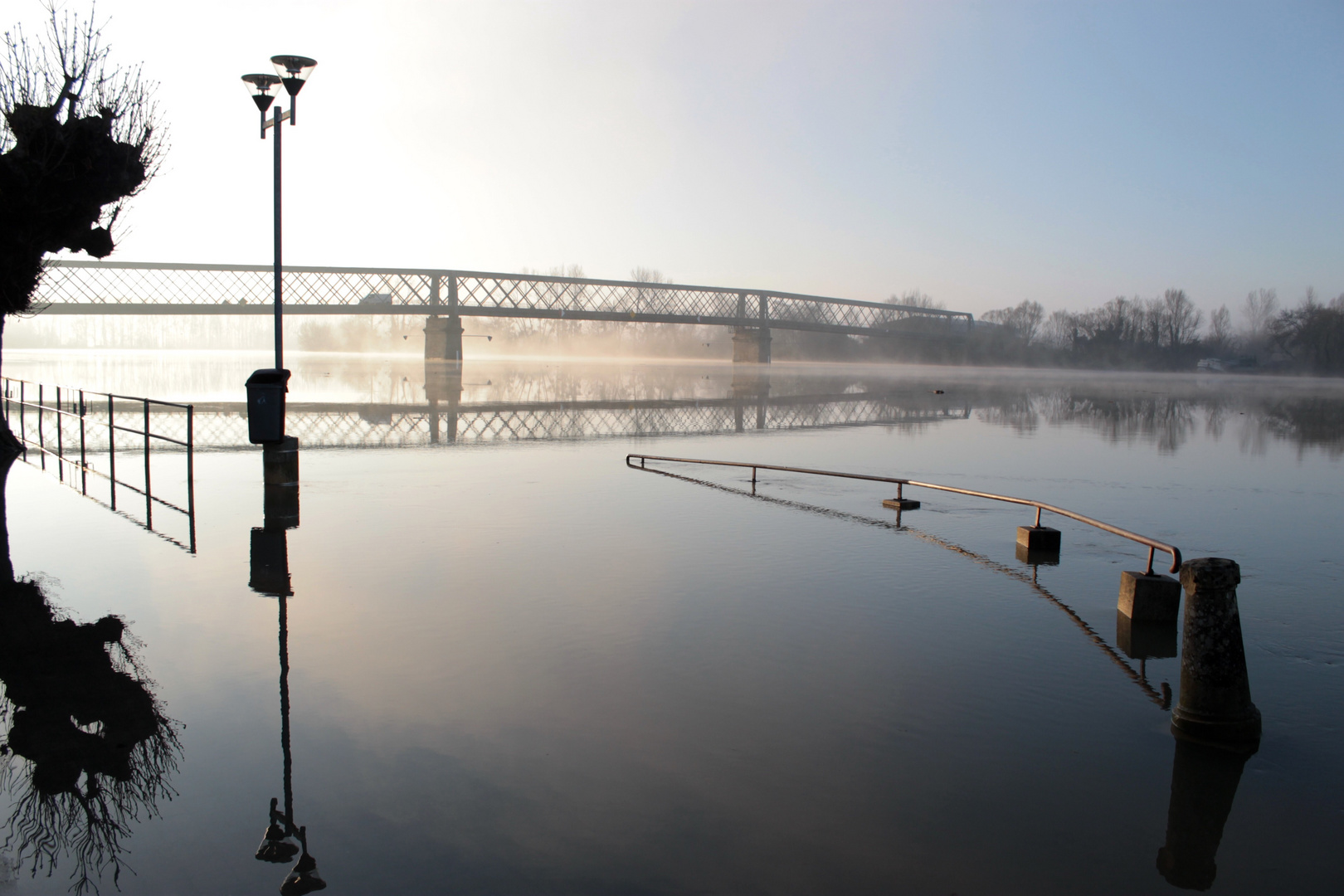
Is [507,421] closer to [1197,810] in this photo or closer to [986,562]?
[986,562]

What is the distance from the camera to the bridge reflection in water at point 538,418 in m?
27.7

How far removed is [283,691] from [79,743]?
47.9 inches

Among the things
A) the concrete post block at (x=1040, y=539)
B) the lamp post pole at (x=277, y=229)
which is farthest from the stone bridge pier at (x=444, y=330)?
the concrete post block at (x=1040, y=539)

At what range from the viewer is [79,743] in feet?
18.2

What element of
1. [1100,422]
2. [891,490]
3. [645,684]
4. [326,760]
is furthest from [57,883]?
[1100,422]

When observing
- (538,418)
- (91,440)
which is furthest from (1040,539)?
(538,418)

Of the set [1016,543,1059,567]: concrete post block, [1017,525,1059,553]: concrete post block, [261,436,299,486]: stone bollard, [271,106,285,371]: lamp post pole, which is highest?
[271,106,285,371]: lamp post pole

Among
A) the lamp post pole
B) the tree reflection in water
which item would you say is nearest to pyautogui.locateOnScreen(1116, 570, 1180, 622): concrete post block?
the tree reflection in water

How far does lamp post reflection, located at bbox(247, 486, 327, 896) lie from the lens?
4.32 meters

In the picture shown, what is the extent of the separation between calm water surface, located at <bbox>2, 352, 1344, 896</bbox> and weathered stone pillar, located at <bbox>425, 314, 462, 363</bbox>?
3958 inches

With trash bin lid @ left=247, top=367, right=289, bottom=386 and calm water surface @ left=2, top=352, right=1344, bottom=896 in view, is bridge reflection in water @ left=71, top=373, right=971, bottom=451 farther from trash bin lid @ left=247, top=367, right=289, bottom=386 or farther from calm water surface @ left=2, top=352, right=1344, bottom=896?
calm water surface @ left=2, top=352, right=1344, bottom=896

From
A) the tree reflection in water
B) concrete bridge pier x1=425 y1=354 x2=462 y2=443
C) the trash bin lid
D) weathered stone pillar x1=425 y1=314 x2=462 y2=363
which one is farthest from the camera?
weathered stone pillar x1=425 y1=314 x2=462 y2=363

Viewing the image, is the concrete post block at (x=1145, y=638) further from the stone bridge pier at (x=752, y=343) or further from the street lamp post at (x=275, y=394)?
→ the stone bridge pier at (x=752, y=343)

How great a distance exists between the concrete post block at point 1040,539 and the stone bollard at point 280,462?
1056 centimetres
